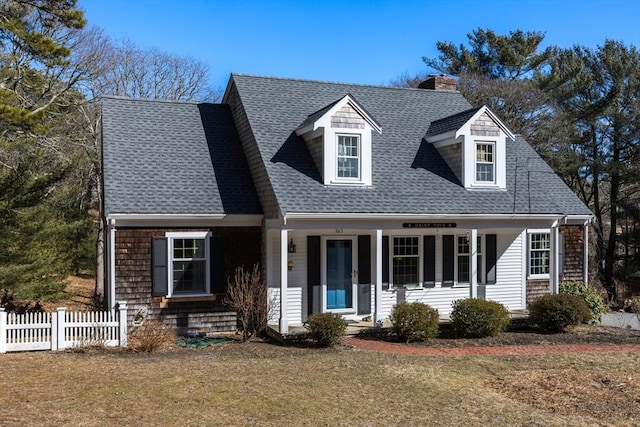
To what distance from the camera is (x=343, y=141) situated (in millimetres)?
16344

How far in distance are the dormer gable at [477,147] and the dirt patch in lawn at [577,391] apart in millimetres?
7517

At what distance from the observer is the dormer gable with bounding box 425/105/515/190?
690 inches

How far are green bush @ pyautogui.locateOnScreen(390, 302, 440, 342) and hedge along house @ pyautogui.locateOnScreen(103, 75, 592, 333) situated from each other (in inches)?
38.2

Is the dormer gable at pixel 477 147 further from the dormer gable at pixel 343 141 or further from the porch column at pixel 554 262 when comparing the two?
the dormer gable at pixel 343 141

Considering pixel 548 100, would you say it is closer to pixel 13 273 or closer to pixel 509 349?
Result: pixel 509 349

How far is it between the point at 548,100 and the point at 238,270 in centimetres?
2457

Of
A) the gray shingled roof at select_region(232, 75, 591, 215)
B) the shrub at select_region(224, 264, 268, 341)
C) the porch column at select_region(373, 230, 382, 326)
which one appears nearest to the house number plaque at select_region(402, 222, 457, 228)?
the gray shingled roof at select_region(232, 75, 591, 215)

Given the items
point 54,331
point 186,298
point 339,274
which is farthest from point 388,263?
point 54,331

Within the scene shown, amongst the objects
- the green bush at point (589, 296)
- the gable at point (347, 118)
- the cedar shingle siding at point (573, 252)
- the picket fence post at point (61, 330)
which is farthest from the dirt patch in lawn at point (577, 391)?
the picket fence post at point (61, 330)

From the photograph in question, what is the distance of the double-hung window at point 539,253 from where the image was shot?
19094 millimetres

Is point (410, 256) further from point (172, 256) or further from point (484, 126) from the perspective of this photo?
point (172, 256)

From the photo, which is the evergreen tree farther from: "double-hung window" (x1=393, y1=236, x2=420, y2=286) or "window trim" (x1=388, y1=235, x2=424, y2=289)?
"double-hung window" (x1=393, y1=236, x2=420, y2=286)

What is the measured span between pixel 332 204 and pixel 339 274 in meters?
2.39

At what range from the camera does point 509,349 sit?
1372 cm
